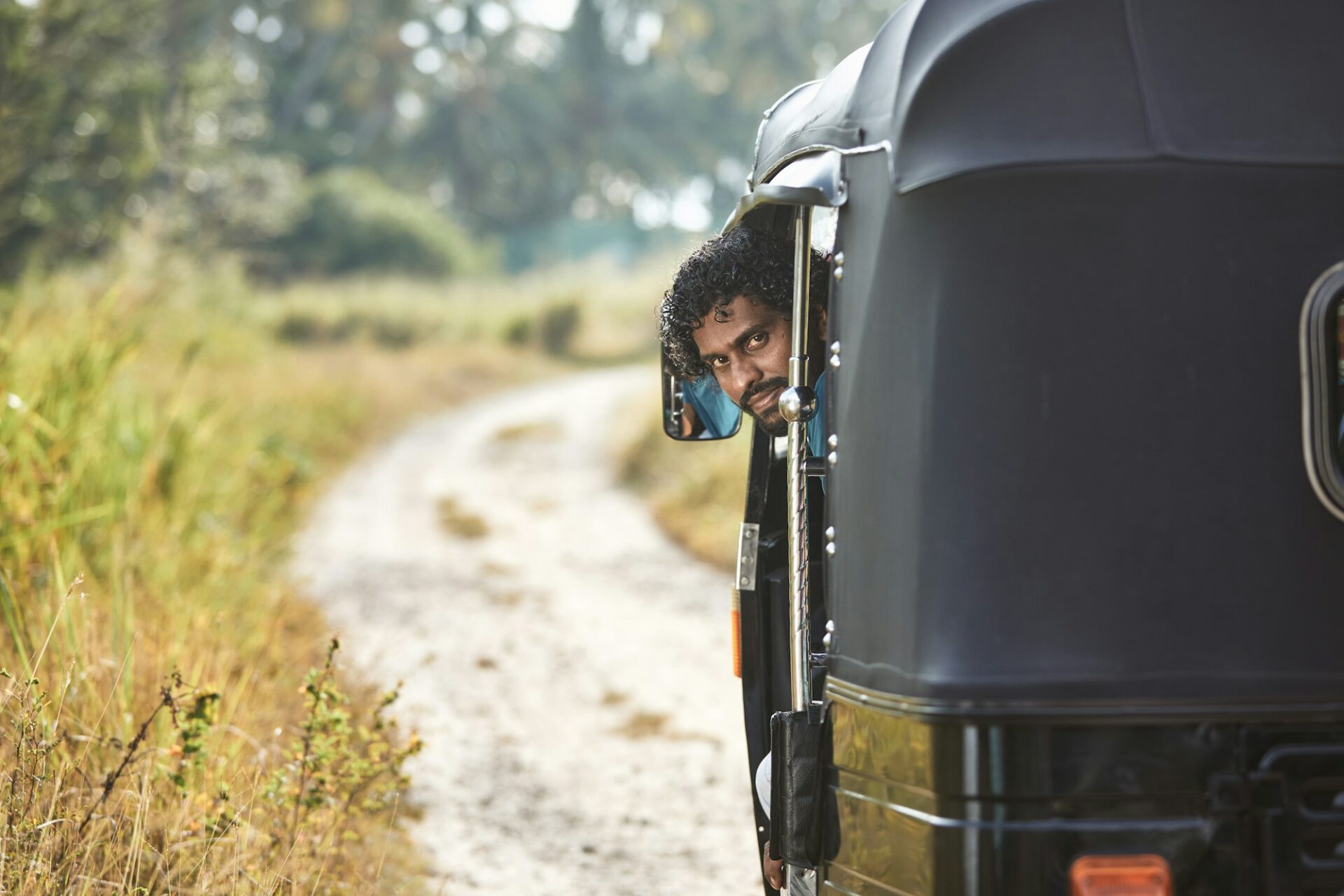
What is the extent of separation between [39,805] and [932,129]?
2470 millimetres

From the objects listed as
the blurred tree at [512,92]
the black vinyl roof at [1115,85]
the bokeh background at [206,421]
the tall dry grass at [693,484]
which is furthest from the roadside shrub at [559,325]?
the black vinyl roof at [1115,85]

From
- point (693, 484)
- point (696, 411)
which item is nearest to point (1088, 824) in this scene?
point (696, 411)

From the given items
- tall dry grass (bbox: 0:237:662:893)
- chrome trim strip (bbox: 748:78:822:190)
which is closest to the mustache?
chrome trim strip (bbox: 748:78:822:190)

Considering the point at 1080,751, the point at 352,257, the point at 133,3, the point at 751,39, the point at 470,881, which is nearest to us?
the point at 1080,751

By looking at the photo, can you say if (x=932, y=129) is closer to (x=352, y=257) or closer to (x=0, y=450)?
(x=0, y=450)

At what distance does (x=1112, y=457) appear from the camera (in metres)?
1.99

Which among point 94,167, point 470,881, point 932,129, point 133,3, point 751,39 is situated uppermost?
point 751,39

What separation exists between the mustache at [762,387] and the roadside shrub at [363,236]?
1209 inches

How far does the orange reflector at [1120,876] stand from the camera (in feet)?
6.19

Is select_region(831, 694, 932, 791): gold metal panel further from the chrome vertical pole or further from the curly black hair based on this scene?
the curly black hair

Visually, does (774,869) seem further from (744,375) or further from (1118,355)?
(1118,355)

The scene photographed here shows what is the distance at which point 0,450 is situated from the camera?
464 centimetres

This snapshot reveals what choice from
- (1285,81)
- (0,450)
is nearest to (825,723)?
(1285,81)

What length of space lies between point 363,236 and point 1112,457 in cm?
3439
